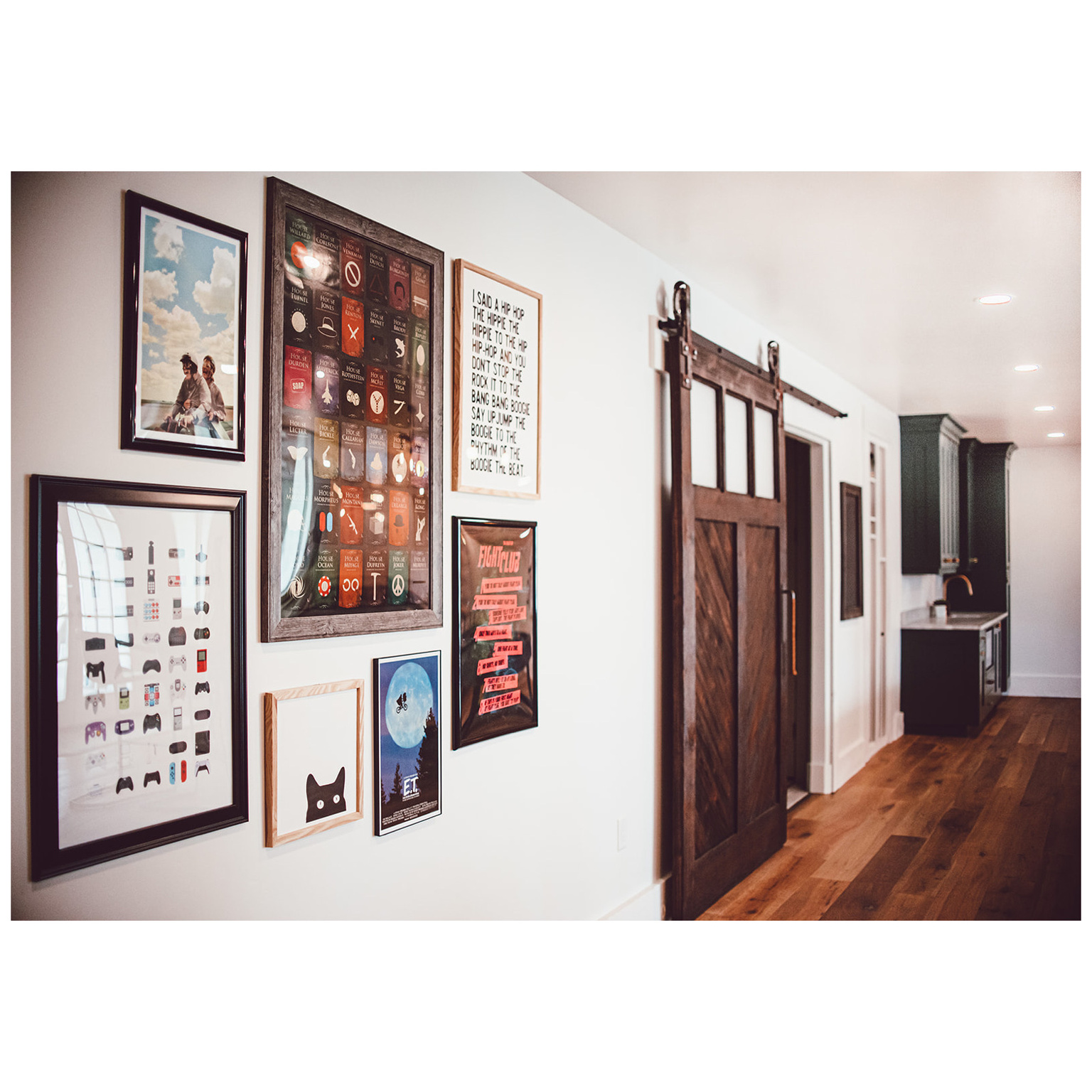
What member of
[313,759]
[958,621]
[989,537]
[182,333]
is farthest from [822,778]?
[182,333]

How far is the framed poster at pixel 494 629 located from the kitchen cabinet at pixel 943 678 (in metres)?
5.14

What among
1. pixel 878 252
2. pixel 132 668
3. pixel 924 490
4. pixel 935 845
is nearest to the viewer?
pixel 132 668

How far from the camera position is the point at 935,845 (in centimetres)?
400

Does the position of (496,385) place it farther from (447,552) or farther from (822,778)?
(822,778)

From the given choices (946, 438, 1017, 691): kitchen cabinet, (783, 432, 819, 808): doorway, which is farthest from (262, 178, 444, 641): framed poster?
(946, 438, 1017, 691): kitchen cabinet

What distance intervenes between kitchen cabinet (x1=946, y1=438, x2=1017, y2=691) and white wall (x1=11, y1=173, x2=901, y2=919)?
17.6 feet

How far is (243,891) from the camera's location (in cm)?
157

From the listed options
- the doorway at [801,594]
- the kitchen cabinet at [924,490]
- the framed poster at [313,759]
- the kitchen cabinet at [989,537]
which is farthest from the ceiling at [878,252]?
the kitchen cabinet at [989,537]

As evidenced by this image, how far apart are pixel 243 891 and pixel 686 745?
6.13 feet

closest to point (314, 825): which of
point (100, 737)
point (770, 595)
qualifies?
point (100, 737)

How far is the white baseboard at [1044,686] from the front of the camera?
8602 millimetres

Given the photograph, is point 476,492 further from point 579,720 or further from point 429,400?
point 579,720

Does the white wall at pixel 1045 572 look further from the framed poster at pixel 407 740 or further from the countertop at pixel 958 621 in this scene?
the framed poster at pixel 407 740

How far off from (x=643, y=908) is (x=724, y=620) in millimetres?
1184
